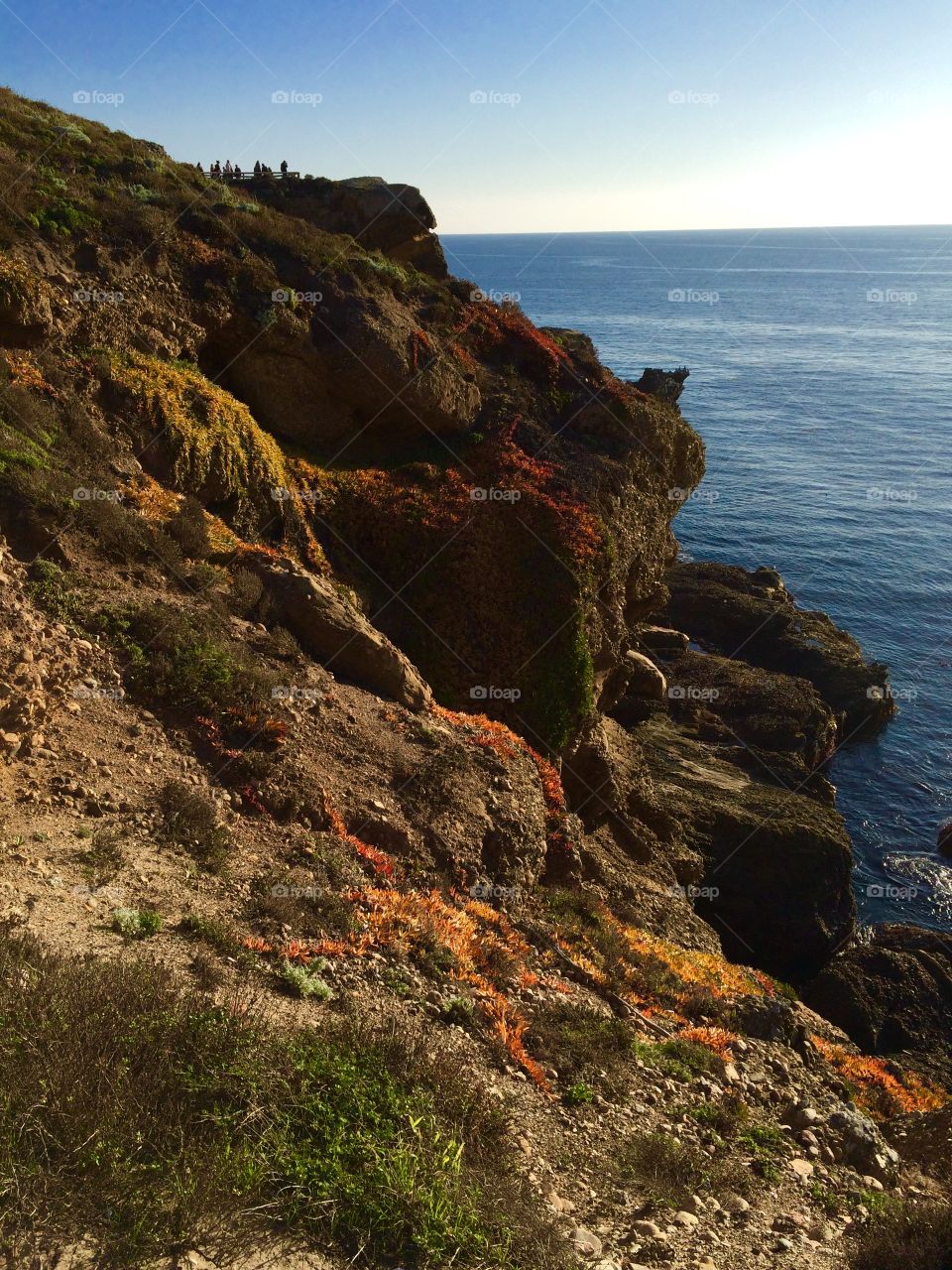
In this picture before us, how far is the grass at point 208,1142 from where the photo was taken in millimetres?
5453

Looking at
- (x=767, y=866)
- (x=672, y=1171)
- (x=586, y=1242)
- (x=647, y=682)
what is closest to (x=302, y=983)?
(x=586, y=1242)

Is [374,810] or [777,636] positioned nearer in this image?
[374,810]

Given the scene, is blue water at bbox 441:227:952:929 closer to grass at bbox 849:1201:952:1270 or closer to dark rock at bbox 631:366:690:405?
dark rock at bbox 631:366:690:405

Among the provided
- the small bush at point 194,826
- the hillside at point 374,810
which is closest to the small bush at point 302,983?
the hillside at point 374,810

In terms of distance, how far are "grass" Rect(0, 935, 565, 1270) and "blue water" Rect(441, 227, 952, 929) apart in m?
26.2

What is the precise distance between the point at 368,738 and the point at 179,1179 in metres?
10.0

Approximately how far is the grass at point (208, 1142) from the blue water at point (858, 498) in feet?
85.8

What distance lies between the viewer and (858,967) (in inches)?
1001

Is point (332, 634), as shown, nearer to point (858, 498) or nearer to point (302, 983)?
point (302, 983)

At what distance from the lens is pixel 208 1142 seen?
6.12 meters

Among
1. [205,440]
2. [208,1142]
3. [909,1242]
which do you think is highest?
[205,440]

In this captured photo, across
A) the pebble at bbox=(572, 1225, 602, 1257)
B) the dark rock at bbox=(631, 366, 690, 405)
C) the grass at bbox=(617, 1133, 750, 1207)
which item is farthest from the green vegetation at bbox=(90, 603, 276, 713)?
the dark rock at bbox=(631, 366, 690, 405)

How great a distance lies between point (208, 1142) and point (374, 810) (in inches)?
319

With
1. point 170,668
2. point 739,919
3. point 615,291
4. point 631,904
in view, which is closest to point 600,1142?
point 170,668
